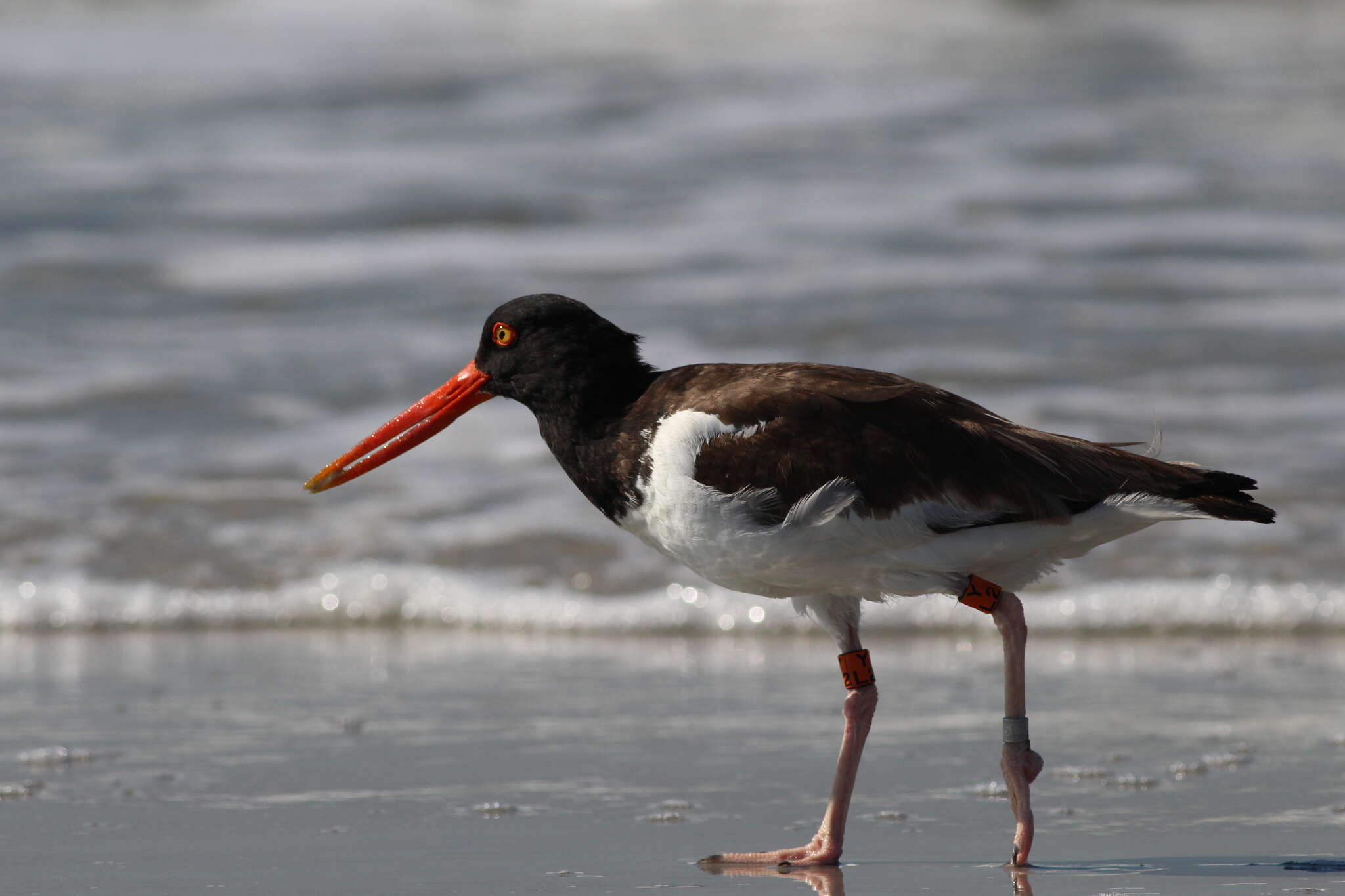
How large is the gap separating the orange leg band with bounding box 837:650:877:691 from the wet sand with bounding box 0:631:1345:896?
0.36 meters

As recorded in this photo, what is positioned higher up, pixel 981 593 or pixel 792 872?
pixel 981 593

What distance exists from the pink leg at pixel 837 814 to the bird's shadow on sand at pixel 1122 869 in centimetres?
2

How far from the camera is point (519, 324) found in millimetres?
4184

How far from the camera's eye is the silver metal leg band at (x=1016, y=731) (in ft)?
12.3

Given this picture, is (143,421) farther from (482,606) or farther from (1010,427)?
(1010,427)

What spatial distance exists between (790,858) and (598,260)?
9.02 m

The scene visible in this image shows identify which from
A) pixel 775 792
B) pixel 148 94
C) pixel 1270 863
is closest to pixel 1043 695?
pixel 775 792

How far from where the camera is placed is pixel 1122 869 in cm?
361

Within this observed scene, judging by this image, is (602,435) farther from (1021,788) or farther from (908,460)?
(1021,788)

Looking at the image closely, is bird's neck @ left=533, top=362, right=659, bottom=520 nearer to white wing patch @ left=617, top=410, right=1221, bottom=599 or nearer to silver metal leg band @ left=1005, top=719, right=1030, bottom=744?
white wing patch @ left=617, top=410, right=1221, bottom=599

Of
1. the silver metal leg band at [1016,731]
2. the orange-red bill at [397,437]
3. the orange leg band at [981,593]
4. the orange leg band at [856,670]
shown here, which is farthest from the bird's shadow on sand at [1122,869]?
the orange-red bill at [397,437]

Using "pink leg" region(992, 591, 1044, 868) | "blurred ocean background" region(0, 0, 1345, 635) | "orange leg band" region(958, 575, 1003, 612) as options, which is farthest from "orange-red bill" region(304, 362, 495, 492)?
"blurred ocean background" region(0, 0, 1345, 635)

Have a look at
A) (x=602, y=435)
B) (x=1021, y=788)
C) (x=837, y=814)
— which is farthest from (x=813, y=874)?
(x=602, y=435)

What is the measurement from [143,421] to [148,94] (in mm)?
9148
